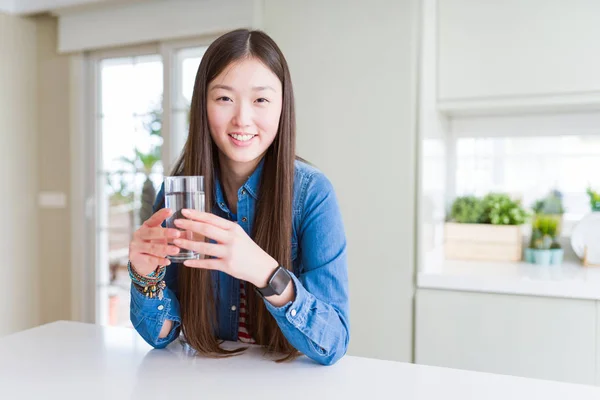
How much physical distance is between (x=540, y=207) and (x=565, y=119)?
0.42 m

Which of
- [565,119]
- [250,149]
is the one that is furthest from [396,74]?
A: [250,149]

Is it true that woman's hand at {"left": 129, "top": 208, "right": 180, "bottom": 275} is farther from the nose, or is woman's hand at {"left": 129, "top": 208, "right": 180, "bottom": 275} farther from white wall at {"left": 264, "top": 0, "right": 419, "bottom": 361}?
white wall at {"left": 264, "top": 0, "right": 419, "bottom": 361}

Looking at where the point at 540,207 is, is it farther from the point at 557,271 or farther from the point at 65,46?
the point at 65,46

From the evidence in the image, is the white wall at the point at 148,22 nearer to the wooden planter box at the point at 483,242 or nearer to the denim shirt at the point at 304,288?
the wooden planter box at the point at 483,242

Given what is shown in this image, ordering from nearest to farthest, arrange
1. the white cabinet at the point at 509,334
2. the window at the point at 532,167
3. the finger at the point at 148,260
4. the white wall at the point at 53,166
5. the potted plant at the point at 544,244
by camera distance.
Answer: the finger at the point at 148,260
the white cabinet at the point at 509,334
the potted plant at the point at 544,244
the window at the point at 532,167
the white wall at the point at 53,166

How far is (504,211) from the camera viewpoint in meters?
2.47

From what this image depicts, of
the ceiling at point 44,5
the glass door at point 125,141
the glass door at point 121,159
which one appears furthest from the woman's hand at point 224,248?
the ceiling at point 44,5

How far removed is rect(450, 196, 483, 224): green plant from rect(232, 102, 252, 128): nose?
5.67 feet

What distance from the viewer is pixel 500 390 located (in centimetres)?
88

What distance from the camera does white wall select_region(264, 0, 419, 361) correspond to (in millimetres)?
2104

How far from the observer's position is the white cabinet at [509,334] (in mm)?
1895

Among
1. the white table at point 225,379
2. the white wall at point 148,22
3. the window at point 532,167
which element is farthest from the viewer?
the white wall at point 148,22

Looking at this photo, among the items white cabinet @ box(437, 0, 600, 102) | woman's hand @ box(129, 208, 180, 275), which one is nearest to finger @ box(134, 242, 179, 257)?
woman's hand @ box(129, 208, 180, 275)

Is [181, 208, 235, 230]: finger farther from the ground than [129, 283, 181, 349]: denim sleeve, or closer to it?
farther from the ground
